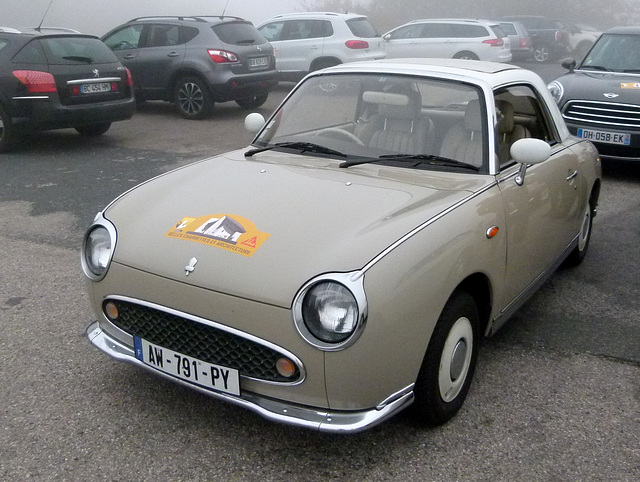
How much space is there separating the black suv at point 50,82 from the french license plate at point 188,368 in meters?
6.61

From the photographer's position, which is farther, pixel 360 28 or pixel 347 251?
pixel 360 28

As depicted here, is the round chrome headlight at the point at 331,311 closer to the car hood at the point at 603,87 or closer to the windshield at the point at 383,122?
the windshield at the point at 383,122

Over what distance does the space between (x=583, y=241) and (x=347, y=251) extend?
117 inches

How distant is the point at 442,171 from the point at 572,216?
131cm

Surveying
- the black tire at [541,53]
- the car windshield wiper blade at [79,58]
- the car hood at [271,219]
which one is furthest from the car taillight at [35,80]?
the black tire at [541,53]

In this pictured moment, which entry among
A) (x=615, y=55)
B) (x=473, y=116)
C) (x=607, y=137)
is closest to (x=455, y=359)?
(x=473, y=116)

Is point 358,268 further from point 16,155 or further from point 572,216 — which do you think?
point 16,155

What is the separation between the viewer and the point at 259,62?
1203 centimetres

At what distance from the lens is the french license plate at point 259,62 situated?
467 inches

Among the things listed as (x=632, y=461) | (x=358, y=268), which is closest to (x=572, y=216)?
(x=632, y=461)

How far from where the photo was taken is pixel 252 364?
9.04ft

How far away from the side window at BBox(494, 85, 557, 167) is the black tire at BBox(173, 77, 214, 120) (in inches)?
311

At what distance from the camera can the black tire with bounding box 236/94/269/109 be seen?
12.5 m

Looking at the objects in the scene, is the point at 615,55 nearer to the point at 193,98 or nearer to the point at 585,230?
the point at 585,230
